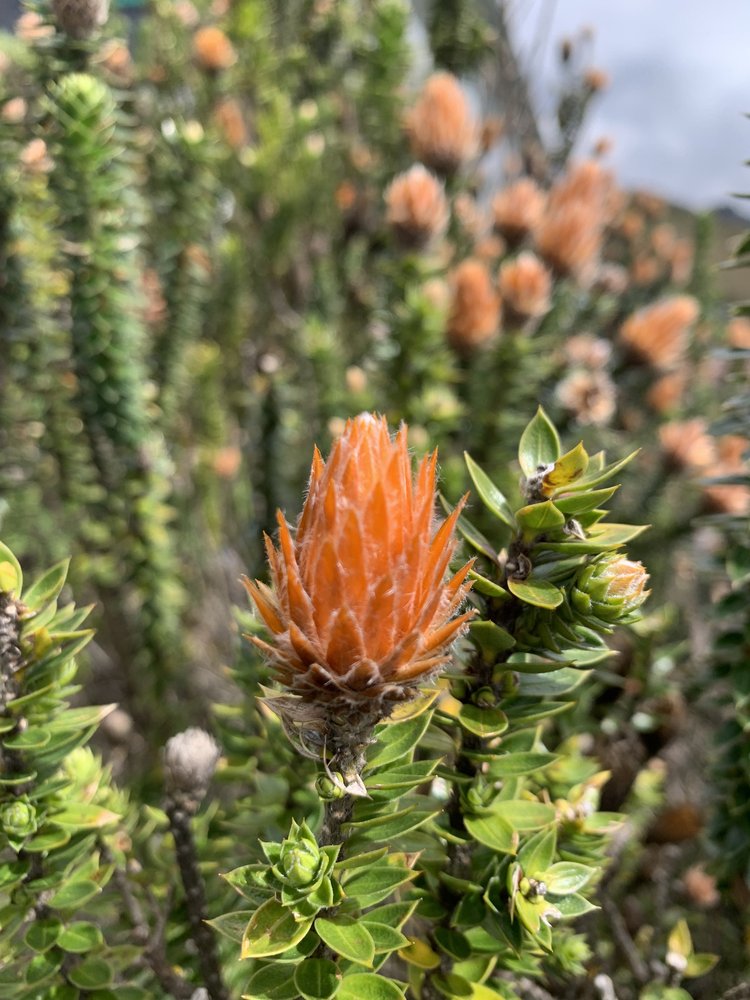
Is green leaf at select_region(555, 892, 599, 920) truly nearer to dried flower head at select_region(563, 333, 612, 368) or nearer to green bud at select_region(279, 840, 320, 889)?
green bud at select_region(279, 840, 320, 889)

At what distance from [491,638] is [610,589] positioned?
3.9 inches

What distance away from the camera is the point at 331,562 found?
467 mm

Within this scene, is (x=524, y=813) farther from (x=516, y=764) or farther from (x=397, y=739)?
(x=397, y=739)

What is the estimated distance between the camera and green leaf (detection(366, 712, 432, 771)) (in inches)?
21.9

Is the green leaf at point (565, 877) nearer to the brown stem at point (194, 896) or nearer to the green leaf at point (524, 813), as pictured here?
the green leaf at point (524, 813)

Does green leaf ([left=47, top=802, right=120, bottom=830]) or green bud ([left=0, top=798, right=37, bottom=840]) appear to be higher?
green bud ([left=0, top=798, right=37, bottom=840])

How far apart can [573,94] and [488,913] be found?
125 inches

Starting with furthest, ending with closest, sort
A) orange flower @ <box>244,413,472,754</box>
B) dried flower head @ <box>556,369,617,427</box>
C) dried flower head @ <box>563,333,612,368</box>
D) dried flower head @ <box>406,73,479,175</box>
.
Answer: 1. dried flower head @ <box>406,73,479,175</box>
2. dried flower head @ <box>563,333,612,368</box>
3. dried flower head @ <box>556,369,617,427</box>
4. orange flower @ <box>244,413,472,754</box>

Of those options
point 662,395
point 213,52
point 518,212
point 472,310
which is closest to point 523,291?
point 472,310

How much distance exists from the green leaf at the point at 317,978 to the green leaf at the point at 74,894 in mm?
224

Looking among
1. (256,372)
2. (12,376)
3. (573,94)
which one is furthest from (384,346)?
(573,94)

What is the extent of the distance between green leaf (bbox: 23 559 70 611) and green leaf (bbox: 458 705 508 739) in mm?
363

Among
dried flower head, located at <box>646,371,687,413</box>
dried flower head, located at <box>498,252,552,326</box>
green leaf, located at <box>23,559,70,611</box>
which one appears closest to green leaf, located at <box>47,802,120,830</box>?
green leaf, located at <box>23,559,70,611</box>

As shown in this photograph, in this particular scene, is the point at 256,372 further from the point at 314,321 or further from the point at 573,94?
the point at 573,94
